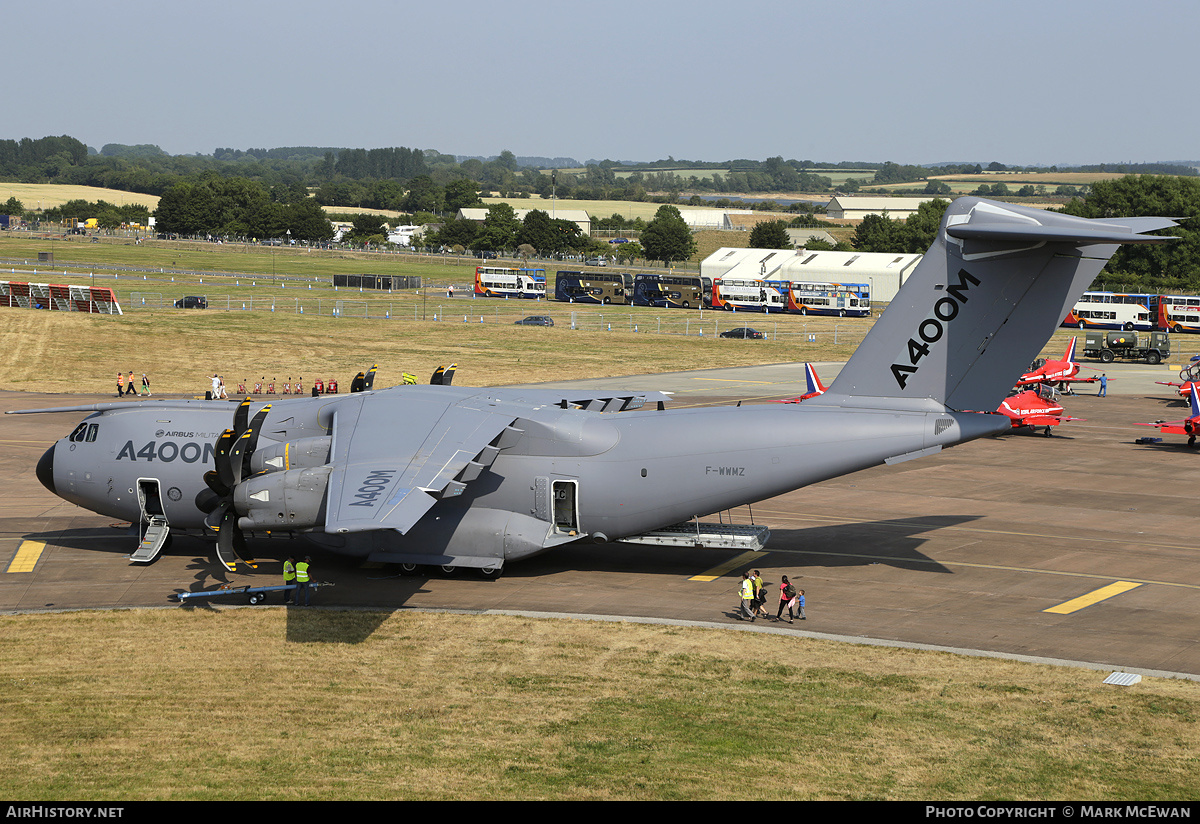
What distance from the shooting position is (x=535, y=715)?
18.5m

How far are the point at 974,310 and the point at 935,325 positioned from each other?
0.93 metres

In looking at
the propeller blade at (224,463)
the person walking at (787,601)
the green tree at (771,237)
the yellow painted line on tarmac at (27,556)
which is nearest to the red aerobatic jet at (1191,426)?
the person walking at (787,601)

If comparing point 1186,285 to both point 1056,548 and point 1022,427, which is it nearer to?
point 1022,427

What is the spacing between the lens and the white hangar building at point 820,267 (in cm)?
12431

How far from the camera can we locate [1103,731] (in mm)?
17875

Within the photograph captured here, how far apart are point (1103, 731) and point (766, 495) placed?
9.53 meters

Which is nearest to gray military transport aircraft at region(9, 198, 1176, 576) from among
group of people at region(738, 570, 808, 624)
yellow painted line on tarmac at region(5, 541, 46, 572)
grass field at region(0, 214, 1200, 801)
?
yellow painted line on tarmac at region(5, 541, 46, 572)

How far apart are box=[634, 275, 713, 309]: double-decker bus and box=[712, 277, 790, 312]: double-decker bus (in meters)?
2.36

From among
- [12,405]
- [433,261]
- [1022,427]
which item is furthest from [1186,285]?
[12,405]

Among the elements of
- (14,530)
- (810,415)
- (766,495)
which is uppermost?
(810,415)

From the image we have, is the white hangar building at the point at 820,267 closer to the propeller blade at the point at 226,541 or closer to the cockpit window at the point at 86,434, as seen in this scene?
the cockpit window at the point at 86,434

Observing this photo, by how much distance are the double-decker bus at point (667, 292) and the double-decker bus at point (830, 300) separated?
10.00m

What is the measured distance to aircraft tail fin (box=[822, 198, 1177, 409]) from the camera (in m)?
23.0

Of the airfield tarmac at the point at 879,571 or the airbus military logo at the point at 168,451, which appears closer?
the airfield tarmac at the point at 879,571
